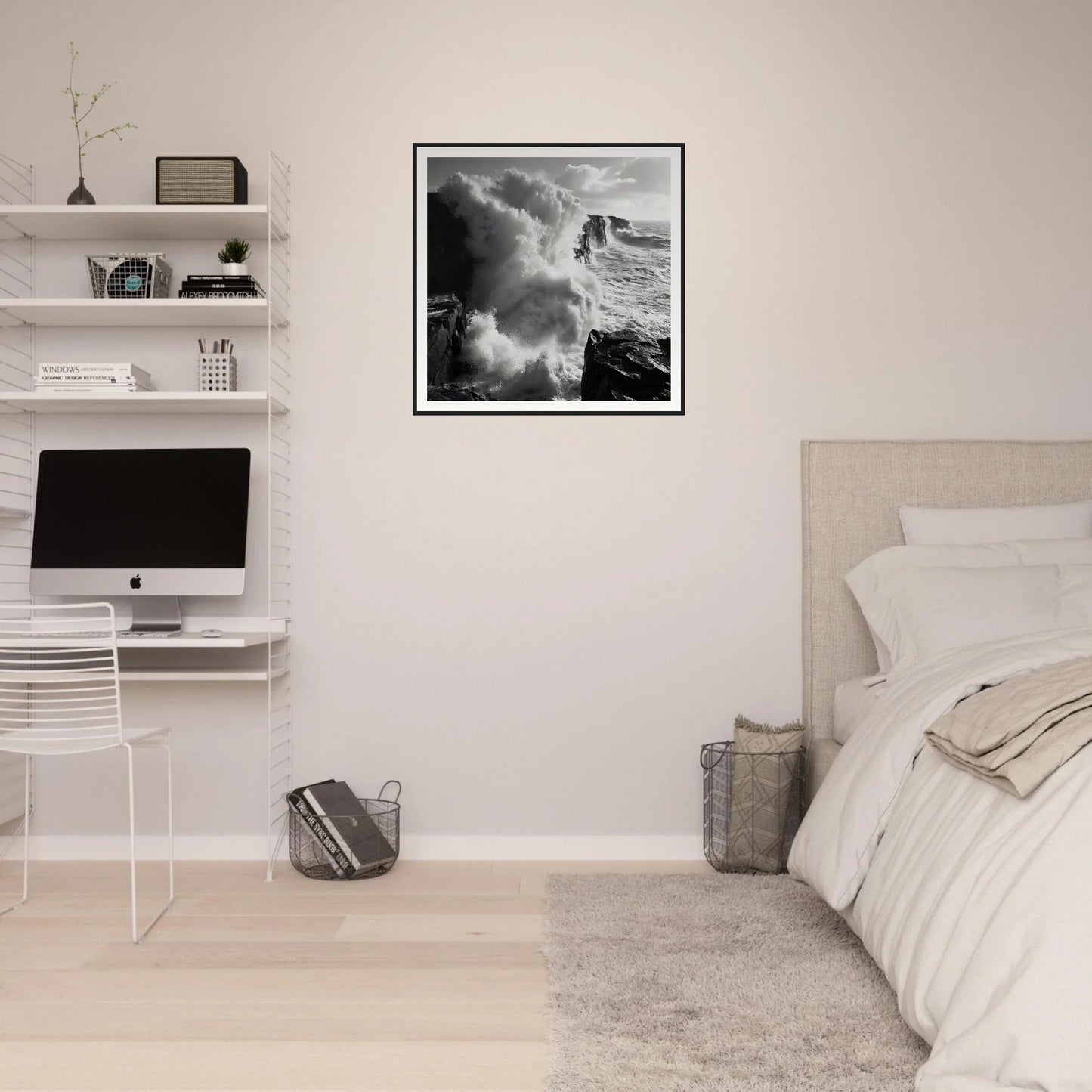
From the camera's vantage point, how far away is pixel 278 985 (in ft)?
7.54

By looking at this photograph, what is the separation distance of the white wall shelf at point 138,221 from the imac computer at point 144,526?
699mm

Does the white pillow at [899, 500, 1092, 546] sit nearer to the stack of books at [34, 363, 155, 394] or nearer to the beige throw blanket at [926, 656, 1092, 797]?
the beige throw blanket at [926, 656, 1092, 797]

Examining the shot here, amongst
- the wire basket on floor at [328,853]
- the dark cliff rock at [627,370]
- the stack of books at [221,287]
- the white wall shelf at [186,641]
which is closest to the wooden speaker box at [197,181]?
the stack of books at [221,287]

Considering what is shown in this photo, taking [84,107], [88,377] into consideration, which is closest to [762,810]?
[88,377]

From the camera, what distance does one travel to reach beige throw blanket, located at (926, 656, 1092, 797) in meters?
1.77

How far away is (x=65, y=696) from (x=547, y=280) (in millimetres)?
2032

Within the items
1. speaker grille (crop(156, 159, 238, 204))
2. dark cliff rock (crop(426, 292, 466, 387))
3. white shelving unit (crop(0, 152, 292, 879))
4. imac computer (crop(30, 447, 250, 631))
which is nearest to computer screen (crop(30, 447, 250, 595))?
imac computer (crop(30, 447, 250, 631))

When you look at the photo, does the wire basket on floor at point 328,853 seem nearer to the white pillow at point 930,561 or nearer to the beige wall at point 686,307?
the beige wall at point 686,307

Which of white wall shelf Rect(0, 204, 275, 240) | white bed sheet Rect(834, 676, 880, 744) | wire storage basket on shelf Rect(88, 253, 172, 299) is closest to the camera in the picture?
white bed sheet Rect(834, 676, 880, 744)

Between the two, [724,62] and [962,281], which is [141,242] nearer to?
[724,62]

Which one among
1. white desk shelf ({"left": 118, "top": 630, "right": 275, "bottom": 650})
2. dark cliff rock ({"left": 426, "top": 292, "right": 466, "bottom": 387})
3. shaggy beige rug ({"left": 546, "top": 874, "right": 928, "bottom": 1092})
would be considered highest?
dark cliff rock ({"left": 426, "top": 292, "right": 466, "bottom": 387})

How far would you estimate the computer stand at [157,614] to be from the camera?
129 inches

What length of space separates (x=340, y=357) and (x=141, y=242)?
76 centimetres

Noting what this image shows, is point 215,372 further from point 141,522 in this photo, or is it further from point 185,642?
point 185,642
